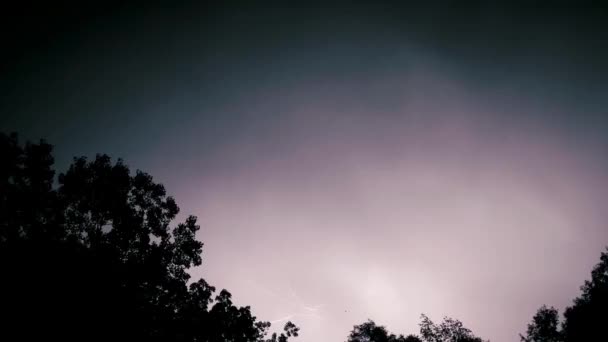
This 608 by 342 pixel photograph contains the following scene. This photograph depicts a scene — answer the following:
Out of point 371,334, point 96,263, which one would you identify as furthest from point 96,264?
point 371,334

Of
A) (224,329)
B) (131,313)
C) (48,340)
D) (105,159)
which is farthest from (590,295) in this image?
(105,159)

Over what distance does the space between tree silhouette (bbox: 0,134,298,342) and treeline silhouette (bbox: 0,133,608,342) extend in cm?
5

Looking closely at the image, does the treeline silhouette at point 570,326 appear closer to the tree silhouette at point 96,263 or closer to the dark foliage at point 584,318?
the dark foliage at point 584,318

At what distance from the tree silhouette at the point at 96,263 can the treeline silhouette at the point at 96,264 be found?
5 cm

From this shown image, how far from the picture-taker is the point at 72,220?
23.9m

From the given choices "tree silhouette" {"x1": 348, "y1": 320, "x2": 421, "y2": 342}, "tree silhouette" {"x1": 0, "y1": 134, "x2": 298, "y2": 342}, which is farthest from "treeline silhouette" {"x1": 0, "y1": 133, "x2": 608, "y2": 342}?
"tree silhouette" {"x1": 348, "y1": 320, "x2": 421, "y2": 342}

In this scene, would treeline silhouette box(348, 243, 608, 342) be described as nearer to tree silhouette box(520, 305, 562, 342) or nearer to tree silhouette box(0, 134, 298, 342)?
tree silhouette box(520, 305, 562, 342)

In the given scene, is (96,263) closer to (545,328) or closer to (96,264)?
(96,264)

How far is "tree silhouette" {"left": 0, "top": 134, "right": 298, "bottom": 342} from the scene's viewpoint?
48.9 ft

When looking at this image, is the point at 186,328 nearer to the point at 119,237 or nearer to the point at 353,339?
the point at 119,237

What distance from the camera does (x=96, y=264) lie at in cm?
1773

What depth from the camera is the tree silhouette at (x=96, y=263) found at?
14914 millimetres

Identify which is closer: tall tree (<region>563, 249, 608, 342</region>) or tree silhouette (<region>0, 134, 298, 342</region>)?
tree silhouette (<region>0, 134, 298, 342</region>)

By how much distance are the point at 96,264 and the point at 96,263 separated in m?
0.09
